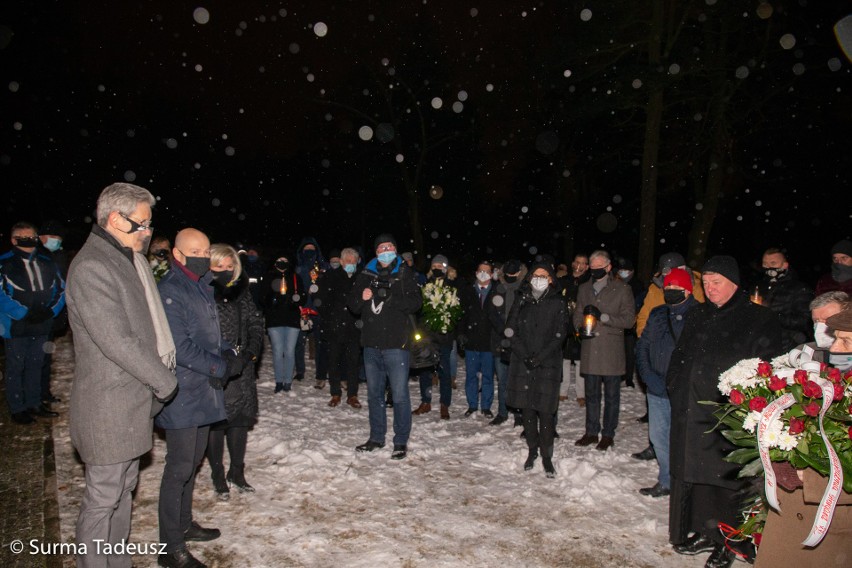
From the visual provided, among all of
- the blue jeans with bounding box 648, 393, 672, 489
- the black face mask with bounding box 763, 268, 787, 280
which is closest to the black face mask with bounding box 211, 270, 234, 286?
the blue jeans with bounding box 648, 393, 672, 489

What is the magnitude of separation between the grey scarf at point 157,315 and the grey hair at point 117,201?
294mm

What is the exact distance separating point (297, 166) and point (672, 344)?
32763 mm

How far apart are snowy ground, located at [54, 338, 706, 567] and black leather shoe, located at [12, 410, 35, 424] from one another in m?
0.32

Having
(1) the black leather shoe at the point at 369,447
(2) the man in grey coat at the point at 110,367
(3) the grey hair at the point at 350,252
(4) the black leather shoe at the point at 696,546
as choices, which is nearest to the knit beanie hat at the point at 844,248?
(4) the black leather shoe at the point at 696,546

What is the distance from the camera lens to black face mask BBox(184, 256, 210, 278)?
4.27 metres

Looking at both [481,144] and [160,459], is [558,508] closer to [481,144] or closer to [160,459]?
[160,459]

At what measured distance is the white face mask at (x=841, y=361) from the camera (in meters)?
3.48

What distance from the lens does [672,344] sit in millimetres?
5523

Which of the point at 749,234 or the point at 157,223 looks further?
the point at 157,223

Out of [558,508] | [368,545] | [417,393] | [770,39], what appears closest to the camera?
[368,545]

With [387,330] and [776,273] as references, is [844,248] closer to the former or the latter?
[776,273]

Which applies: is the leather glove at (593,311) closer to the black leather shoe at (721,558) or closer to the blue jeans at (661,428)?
the blue jeans at (661,428)

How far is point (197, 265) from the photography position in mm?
4281

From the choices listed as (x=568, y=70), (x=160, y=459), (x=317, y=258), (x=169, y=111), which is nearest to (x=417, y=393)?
(x=317, y=258)
